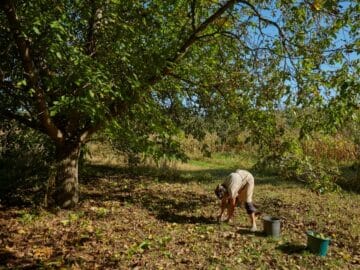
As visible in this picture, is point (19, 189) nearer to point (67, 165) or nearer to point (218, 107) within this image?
point (67, 165)

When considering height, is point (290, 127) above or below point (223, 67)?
below

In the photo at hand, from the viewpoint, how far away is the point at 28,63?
6.54m

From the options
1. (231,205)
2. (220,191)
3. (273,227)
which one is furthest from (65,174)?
A: (273,227)

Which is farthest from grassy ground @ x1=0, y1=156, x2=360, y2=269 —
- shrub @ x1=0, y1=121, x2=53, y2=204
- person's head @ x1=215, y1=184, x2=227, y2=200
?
shrub @ x1=0, y1=121, x2=53, y2=204

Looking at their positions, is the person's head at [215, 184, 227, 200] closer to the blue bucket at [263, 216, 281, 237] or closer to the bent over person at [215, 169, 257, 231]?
the bent over person at [215, 169, 257, 231]

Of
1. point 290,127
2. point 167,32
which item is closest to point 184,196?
point 290,127

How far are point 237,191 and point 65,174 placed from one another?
3.51m

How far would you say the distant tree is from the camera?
584 centimetres

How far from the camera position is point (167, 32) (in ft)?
25.7

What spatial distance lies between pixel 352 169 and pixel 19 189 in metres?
11.1

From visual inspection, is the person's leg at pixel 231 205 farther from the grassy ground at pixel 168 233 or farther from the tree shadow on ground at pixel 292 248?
the tree shadow on ground at pixel 292 248

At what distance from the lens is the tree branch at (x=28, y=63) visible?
19.2 feet

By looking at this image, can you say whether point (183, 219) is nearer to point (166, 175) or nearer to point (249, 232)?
point (249, 232)

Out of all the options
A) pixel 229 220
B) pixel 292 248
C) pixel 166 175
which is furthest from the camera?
pixel 166 175
